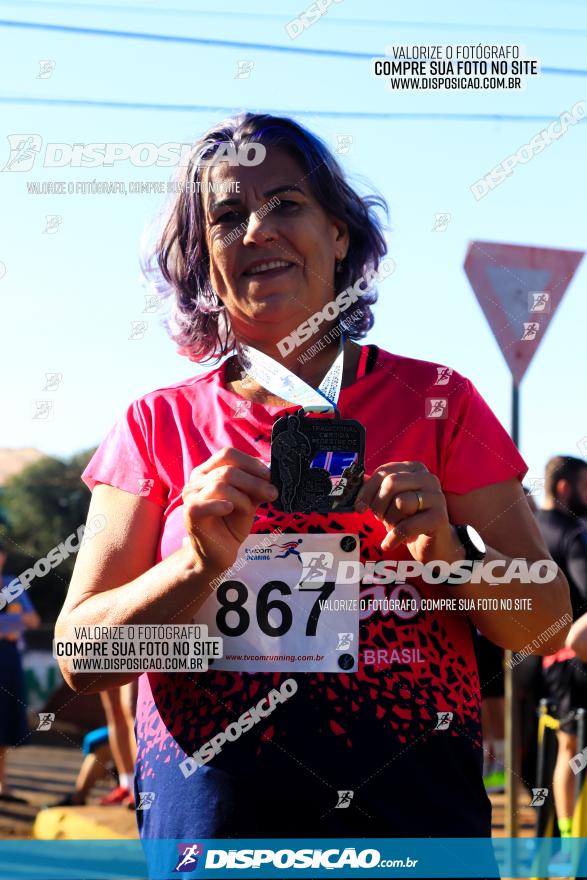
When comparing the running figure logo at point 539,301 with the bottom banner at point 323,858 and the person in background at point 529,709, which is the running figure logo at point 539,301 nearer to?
the person in background at point 529,709

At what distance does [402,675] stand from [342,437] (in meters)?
0.40

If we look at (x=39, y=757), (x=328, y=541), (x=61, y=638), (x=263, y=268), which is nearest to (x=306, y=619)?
(x=328, y=541)

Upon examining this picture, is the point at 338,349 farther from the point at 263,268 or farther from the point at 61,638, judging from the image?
the point at 61,638

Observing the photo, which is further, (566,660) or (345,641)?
(566,660)

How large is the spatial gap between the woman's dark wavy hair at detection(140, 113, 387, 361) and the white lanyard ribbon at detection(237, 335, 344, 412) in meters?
0.30

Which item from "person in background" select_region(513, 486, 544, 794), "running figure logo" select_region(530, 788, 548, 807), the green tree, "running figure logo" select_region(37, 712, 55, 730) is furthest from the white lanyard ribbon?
the green tree

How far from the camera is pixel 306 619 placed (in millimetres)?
1918

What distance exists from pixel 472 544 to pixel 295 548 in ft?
0.99

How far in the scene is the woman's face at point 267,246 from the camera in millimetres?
2096

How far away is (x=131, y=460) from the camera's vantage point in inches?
80.4

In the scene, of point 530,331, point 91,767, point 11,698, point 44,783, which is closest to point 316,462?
point 530,331

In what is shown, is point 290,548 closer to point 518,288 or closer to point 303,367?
point 303,367

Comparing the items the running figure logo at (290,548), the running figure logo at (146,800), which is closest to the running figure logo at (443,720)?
the running figure logo at (290,548)

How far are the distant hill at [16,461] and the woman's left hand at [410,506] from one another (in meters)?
17.8
